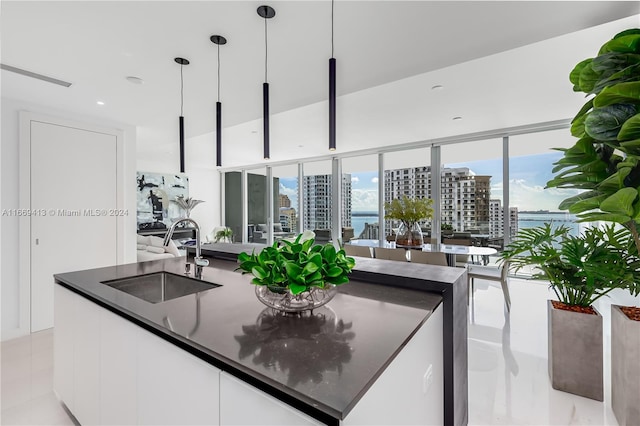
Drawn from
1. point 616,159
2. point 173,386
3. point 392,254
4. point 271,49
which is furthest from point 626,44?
point 392,254

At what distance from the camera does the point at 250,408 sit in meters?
0.77

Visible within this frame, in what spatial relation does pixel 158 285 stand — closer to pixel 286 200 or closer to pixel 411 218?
pixel 411 218

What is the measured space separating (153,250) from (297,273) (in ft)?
15.8

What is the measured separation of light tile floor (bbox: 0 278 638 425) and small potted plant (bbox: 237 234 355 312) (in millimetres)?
1551

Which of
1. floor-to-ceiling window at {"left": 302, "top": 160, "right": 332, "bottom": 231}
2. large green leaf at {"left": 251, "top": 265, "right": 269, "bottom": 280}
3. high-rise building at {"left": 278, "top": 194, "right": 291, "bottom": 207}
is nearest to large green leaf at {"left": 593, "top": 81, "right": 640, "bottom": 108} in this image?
large green leaf at {"left": 251, "top": 265, "right": 269, "bottom": 280}

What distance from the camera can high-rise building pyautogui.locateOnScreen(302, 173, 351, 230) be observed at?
267 inches

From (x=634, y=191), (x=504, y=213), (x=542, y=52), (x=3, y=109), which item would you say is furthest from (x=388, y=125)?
(x=3, y=109)

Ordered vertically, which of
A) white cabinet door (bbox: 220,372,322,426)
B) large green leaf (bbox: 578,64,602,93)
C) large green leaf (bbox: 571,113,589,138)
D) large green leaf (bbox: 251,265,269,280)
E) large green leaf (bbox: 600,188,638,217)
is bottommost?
white cabinet door (bbox: 220,372,322,426)

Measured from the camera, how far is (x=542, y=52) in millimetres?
2467

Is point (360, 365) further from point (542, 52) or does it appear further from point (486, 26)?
point (542, 52)

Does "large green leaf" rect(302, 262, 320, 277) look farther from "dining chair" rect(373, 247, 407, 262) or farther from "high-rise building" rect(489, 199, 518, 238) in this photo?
"high-rise building" rect(489, 199, 518, 238)

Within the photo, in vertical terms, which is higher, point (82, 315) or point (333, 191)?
point (333, 191)

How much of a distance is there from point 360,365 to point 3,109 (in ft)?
14.3

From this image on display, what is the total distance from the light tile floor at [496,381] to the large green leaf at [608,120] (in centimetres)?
171
